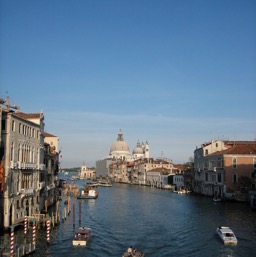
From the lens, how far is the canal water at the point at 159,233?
26.2 m

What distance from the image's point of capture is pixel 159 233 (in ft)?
106

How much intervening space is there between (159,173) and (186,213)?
6255 centimetres

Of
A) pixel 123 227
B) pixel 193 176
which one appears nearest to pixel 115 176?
pixel 193 176

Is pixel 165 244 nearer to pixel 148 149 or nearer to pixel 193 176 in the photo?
pixel 193 176

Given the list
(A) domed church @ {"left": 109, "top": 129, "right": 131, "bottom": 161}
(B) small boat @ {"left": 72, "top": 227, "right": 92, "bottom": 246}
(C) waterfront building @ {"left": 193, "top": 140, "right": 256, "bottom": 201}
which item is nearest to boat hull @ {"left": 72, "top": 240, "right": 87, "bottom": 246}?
(B) small boat @ {"left": 72, "top": 227, "right": 92, "bottom": 246}

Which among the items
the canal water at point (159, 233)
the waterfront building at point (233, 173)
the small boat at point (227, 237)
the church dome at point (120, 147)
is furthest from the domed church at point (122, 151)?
the small boat at point (227, 237)

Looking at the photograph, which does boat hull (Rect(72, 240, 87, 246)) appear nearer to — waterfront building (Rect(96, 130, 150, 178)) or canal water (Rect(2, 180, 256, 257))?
canal water (Rect(2, 180, 256, 257))

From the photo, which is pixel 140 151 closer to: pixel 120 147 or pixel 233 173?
pixel 120 147

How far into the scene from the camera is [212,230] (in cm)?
3338

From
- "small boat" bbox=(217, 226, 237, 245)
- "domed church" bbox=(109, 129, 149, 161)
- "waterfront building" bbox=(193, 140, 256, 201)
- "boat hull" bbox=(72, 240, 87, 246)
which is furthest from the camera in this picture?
"domed church" bbox=(109, 129, 149, 161)

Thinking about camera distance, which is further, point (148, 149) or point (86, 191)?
point (148, 149)

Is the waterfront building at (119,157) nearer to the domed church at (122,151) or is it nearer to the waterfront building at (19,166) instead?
the domed church at (122,151)

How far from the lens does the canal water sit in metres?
26.2

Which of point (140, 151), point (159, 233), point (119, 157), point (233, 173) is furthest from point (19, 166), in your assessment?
point (119, 157)
